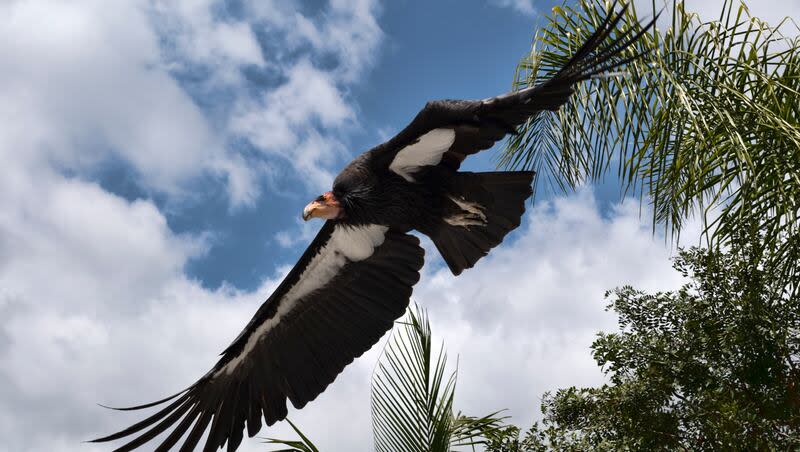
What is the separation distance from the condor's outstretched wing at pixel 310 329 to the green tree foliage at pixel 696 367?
1.51 metres

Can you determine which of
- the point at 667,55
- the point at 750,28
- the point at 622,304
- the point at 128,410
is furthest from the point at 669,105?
the point at 128,410

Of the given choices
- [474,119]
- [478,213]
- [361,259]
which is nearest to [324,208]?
[361,259]

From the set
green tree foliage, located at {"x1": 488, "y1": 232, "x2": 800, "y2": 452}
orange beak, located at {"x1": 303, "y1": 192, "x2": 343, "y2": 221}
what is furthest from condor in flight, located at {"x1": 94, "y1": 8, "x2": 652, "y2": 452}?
green tree foliage, located at {"x1": 488, "y1": 232, "x2": 800, "y2": 452}

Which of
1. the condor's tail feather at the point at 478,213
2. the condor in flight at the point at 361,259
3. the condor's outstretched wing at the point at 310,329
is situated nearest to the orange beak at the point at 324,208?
the condor in flight at the point at 361,259

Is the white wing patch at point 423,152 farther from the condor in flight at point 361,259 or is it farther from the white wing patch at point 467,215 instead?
the white wing patch at point 467,215

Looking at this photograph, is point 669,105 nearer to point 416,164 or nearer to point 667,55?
point 667,55

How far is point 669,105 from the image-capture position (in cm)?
543

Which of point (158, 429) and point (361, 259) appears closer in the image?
point (158, 429)

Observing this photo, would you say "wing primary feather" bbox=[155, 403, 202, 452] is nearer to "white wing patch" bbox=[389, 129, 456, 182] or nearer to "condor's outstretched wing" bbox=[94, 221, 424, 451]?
"condor's outstretched wing" bbox=[94, 221, 424, 451]

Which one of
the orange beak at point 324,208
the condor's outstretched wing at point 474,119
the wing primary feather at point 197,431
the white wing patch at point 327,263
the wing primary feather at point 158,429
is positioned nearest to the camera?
the condor's outstretched wing at point 474,119

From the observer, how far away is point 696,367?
5.89 m

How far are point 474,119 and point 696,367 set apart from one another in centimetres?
334

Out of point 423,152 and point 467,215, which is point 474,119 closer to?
point 423,152

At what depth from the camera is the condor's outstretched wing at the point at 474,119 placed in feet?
10.7
